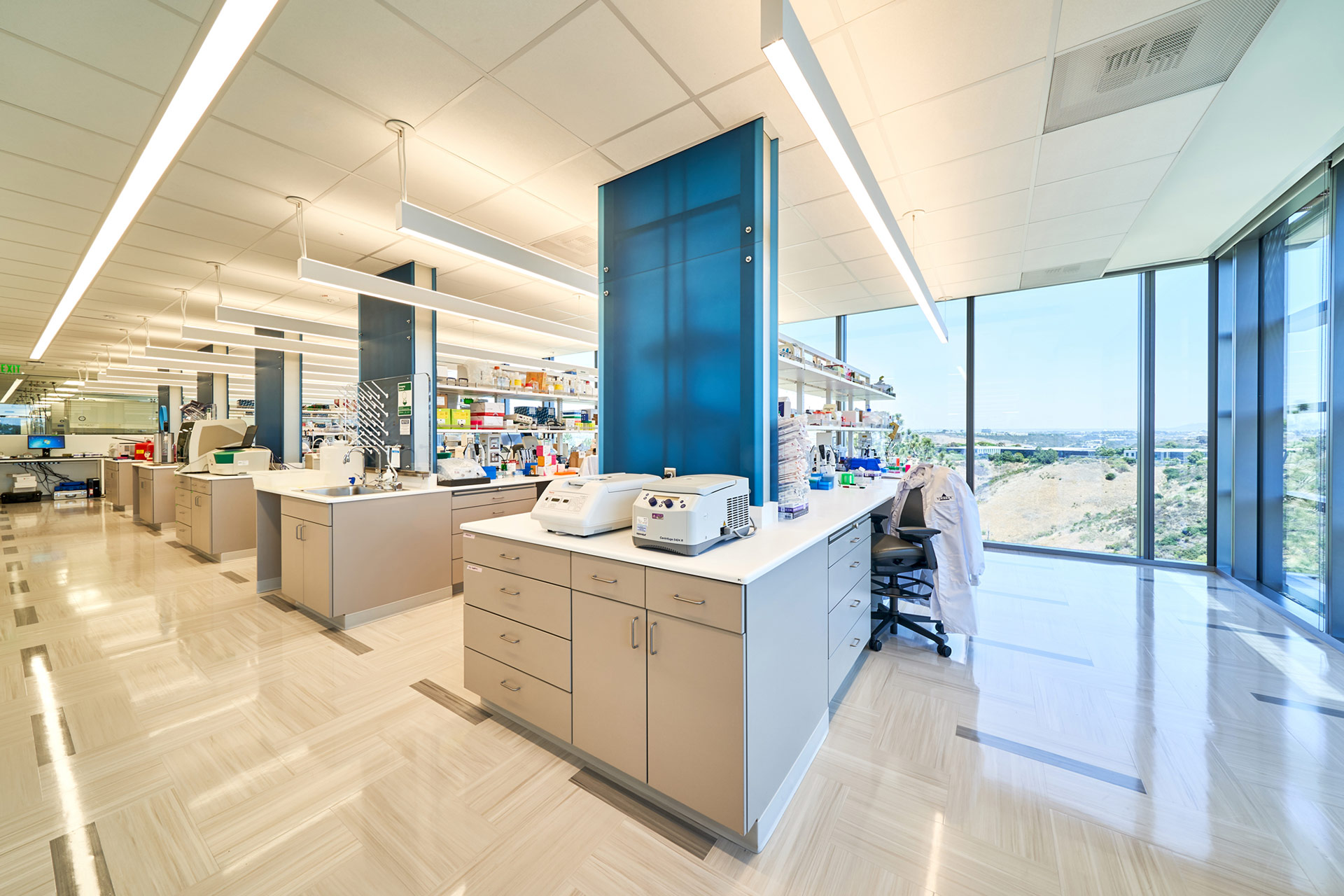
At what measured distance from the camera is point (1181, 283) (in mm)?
4590

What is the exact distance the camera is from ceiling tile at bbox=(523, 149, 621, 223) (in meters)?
2.79

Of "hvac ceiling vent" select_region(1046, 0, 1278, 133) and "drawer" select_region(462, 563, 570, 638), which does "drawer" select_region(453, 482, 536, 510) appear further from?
"hvac ceiling vent" select_region(1046, 0, 1278, 133)

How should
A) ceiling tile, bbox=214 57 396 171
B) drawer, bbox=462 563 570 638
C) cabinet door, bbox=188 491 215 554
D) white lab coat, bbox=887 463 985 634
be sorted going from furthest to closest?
1. cabinet door, bbox=188 491 215 554
2. white lab coat, bbox=887 463 985 634
3. ceiling tile, bbox=214 57 396 171
4. drawer, bbox=462 563 570 638

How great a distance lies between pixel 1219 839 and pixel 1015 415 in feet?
15.1

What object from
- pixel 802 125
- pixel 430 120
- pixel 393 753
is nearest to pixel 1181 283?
pixel 802 125

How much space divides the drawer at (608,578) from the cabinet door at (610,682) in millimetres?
31

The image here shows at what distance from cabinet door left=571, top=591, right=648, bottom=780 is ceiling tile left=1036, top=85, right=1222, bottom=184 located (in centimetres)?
339

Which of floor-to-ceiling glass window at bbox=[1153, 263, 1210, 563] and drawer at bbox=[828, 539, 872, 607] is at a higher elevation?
floor-to-ceiling glass window at bbox=[1153, 263, 1210, 563]

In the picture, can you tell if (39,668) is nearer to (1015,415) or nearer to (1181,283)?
(1015,415)

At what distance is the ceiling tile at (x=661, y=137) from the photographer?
7.83 feet

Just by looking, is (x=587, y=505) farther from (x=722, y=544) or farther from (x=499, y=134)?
(x=499, y=134)

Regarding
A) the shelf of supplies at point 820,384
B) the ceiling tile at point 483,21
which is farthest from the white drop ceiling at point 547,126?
the shelf of supplies at point 820,384

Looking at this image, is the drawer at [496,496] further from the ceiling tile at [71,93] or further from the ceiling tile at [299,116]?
the ceiling tile at [71,93]

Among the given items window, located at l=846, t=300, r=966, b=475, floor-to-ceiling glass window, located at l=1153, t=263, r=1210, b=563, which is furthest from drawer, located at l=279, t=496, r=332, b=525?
floor-to-ceiling glass window, located at l=1153, t=263, r=1210, b=563
